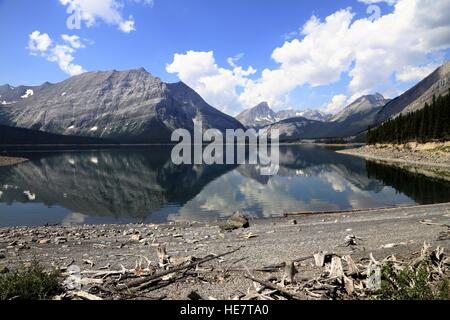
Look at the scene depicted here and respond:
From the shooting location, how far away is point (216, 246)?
22.8m

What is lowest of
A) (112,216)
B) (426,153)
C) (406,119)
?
(112,216)

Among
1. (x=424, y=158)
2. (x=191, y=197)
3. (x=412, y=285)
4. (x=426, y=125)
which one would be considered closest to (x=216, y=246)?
(x=412, y=285)

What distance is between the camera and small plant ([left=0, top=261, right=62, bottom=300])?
1300 cm

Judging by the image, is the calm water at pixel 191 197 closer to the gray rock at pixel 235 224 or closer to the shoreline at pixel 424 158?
the shoreline at pixel 424 158

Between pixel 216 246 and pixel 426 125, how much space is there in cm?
11591

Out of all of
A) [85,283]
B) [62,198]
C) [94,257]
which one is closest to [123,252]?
[94,257]

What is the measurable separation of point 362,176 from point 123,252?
6864 cm

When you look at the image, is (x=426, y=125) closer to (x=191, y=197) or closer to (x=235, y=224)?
(x=191, y=197)

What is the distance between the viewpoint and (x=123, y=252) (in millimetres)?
22359

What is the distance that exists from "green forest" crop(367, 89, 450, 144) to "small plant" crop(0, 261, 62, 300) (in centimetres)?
11125

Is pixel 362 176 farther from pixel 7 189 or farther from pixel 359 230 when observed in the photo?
Answer: pixel 7 189

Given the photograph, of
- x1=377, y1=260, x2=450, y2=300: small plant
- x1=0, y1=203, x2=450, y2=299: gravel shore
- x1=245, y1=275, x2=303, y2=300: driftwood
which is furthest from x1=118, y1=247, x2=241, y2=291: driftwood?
x1=377, y1=260, x2=450, y2=300: small plant

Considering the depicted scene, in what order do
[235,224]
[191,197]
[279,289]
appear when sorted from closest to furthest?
[279,289] < [235,224] < [191,197]

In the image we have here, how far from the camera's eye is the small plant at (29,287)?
42.7ft
